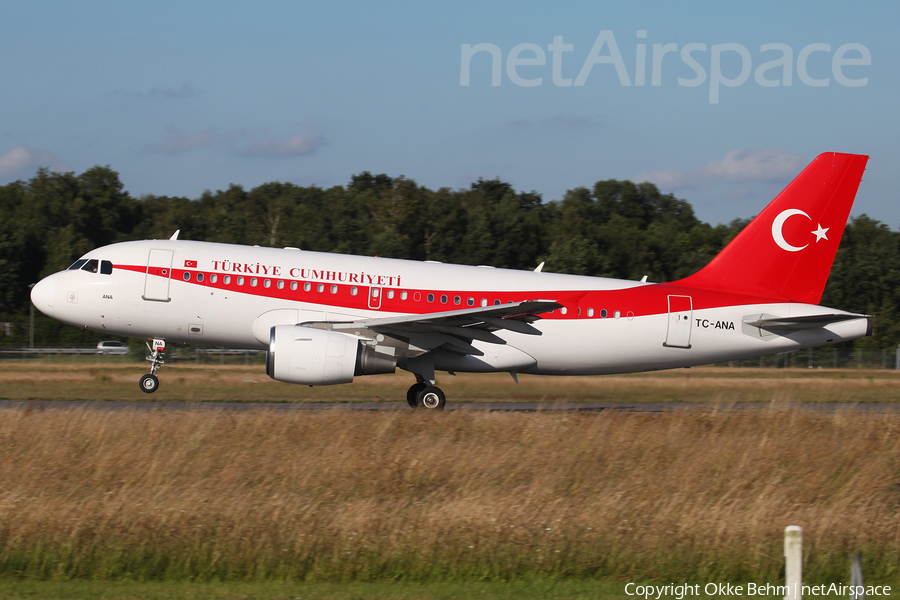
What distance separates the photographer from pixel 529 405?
21734 mm

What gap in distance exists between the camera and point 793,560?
6.19m

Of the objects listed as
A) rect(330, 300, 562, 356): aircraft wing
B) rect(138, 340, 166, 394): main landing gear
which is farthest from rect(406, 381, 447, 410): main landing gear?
rect(138, 340, 166, 394): main landing gear

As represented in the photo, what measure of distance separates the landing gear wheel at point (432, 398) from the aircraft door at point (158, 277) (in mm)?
6085

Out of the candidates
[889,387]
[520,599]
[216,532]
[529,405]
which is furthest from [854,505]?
[889,387]

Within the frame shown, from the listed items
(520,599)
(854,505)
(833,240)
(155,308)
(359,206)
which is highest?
(359,206)

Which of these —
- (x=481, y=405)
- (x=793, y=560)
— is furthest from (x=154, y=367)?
(x=793, y=560)

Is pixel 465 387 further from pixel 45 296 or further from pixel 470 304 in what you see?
pixel 45 296

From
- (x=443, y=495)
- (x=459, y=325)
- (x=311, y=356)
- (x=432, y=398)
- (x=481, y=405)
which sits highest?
(x=459, y=325)

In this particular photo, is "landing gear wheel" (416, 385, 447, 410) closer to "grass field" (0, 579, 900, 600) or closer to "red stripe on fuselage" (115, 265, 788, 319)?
"red stripe on fuselage" (115, 265, 788, 319)

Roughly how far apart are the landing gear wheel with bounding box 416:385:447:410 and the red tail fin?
23.7 ft

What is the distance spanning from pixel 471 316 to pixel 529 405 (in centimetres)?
529

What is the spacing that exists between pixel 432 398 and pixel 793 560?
41.5 feet

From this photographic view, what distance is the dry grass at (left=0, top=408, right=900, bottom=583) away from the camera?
9.01 m

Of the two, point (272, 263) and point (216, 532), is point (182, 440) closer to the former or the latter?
point (216, 532)
